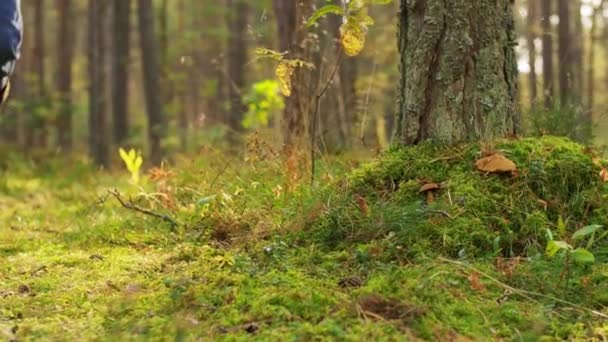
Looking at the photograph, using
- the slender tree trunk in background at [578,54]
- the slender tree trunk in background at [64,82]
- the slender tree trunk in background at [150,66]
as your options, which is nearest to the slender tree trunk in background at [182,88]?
the slender tree trunk in background at [64,82]

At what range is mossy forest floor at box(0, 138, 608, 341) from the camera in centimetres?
243

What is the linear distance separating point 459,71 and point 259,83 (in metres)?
5.00

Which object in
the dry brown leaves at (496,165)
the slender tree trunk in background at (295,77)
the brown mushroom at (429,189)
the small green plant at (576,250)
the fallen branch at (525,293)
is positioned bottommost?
the fallen branch at (525,293)

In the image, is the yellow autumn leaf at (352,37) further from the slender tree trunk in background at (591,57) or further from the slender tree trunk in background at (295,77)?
the slender tree trunk in background at (591,57)

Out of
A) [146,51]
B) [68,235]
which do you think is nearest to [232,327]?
[68,235]

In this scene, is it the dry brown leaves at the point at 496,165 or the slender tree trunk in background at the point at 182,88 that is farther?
the slender tree trunk in background at the point at 182,88

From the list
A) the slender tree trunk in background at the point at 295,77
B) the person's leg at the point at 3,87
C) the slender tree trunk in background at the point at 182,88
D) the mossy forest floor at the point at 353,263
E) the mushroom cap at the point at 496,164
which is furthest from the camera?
the slender tree trunk in background at the point at 182,88

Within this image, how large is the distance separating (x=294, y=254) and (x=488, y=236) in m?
0.87

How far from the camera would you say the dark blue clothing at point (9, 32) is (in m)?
3.19

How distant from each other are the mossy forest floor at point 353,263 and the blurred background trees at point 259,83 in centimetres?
103

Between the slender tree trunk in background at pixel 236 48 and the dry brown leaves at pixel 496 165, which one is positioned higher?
the slender tree trunk in background at pixel 236 48

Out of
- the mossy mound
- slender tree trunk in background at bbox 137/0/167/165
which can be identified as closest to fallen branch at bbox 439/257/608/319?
the mossy mound

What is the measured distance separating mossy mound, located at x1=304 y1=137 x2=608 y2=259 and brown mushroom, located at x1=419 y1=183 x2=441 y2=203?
0.02 m

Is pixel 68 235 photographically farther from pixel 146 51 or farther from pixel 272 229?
pixel 146 51
